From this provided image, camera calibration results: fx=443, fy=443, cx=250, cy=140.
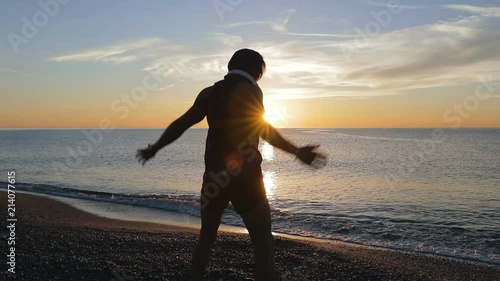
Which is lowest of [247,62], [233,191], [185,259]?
[185,259]

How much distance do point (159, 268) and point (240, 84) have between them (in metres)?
4.61

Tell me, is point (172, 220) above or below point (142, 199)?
below

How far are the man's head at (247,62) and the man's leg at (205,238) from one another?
1.26m

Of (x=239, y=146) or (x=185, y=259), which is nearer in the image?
(x=239, y=146)

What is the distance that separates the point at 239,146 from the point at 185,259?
197 inches

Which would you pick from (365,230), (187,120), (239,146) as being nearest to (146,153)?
(187,120)

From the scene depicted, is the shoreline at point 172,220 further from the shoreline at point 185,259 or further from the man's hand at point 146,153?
the man's hand at point 146,153

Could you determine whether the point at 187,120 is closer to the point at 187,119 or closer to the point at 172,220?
the point at 187,119

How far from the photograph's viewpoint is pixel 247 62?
12.6ft

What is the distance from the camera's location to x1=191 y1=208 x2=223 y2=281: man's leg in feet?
12.8

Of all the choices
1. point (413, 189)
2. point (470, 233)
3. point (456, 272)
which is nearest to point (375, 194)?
point (413, 189)

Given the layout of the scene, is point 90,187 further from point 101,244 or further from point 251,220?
point 251,220

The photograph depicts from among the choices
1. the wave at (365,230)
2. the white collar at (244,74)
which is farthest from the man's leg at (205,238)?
the wave at (365,230)

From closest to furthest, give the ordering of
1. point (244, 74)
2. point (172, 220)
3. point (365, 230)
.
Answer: point (244, 74), point (365, 230), point (172, 220)
